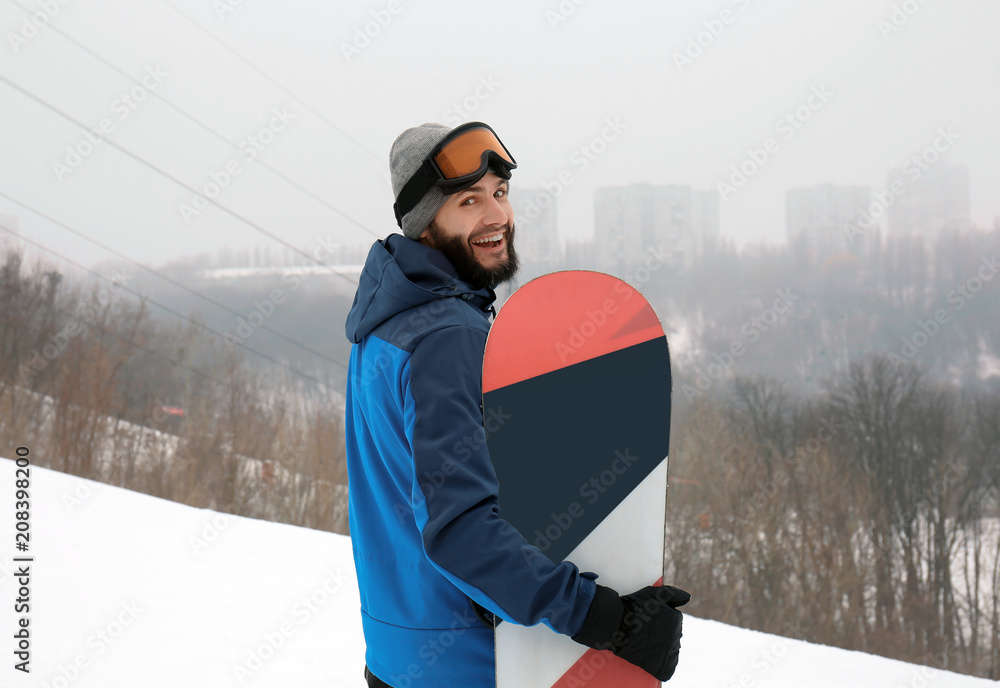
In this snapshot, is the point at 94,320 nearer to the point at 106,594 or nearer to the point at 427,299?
the point at 106,594

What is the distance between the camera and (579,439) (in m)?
1.14

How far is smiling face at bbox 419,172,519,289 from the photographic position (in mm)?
1161

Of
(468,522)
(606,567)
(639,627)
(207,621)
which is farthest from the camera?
(207,621)

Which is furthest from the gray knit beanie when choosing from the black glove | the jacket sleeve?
the black glove

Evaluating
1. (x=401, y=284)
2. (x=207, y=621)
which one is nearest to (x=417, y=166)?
(x=401, y=284)

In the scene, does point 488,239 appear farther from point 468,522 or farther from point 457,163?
point 468,522

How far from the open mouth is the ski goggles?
0.09 metres

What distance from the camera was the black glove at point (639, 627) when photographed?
93 centimetres

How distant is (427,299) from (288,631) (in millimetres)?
2480

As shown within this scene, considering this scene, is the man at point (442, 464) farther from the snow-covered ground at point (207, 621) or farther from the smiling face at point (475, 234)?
the snow-covered ground at point (207, 621)

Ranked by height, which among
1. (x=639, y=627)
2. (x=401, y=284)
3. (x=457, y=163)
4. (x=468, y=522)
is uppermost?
(x=457, y=163)

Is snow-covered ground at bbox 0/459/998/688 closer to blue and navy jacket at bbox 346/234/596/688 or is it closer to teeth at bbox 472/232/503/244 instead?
blue and navy jacket at bbox 346/234/596/688

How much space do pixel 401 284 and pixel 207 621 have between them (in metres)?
2.56

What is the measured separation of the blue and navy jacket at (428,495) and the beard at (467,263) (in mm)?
32
